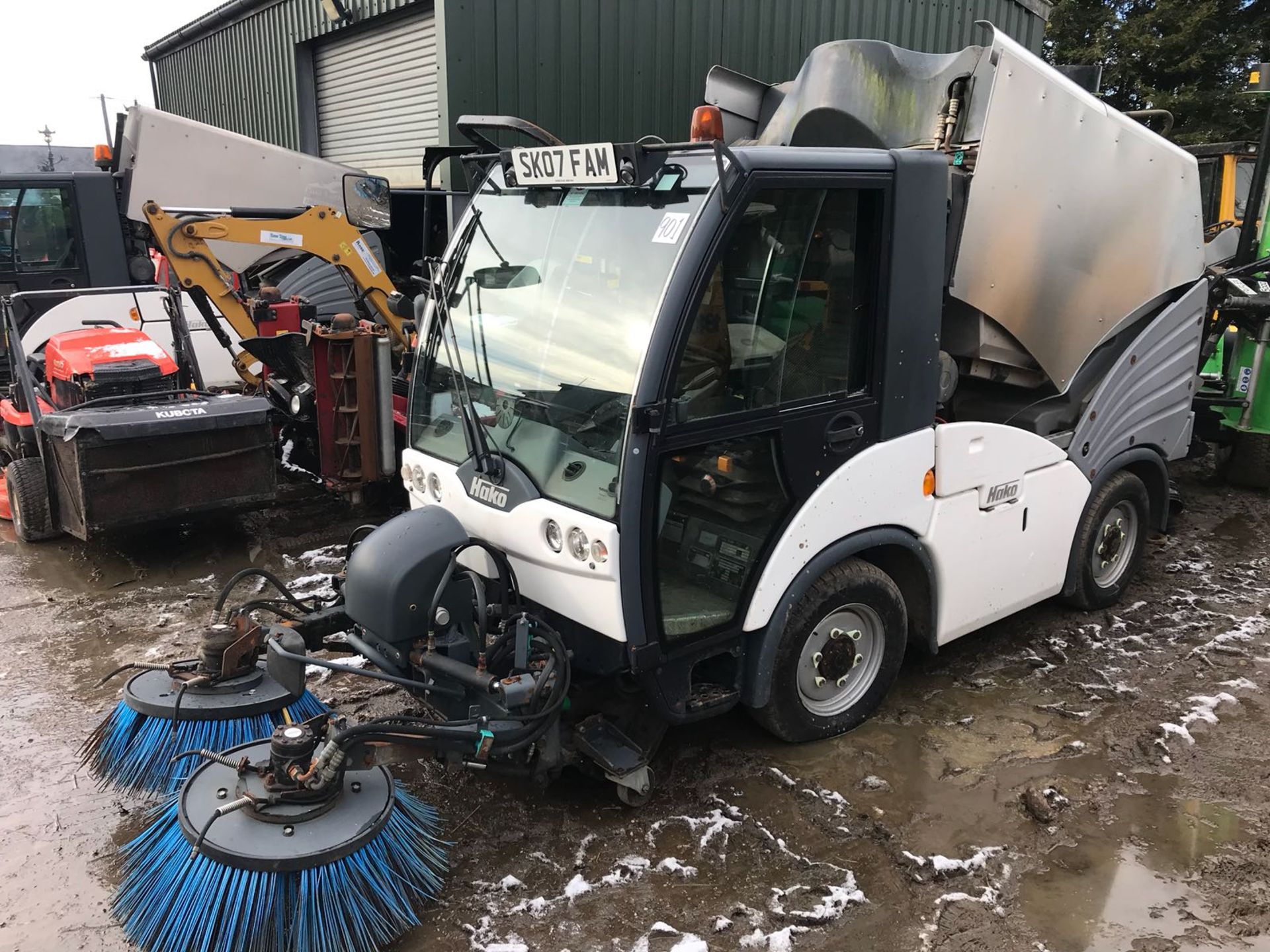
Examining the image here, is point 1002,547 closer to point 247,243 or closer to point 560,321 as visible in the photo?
point 560,321

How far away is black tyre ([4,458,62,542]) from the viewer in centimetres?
570

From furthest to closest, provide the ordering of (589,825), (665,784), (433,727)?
1. (665,784)
2. (589,825)
3. (433,727)

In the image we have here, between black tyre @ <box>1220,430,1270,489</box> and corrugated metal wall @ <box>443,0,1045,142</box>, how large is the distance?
5.60 m

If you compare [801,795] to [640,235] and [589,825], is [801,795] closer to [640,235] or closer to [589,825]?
[589,825]

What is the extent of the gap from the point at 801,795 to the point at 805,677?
1.41 ft

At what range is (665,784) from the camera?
3.45 m

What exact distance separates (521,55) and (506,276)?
5.64 meters

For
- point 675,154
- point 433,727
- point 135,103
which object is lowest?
point 433,727

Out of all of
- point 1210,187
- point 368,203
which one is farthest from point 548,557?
point 1210,187

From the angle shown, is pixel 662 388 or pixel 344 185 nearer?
pixel 662 388

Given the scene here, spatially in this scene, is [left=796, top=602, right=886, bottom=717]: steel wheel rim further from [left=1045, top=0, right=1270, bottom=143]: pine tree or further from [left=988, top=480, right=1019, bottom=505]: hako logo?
[left=1045, top=0, right=1270, bottom=143]: pine tree

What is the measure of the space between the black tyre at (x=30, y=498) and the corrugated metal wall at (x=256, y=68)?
541cm

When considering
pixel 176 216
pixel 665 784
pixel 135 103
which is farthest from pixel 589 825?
pixel 135 103

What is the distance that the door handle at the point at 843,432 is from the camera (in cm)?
326
